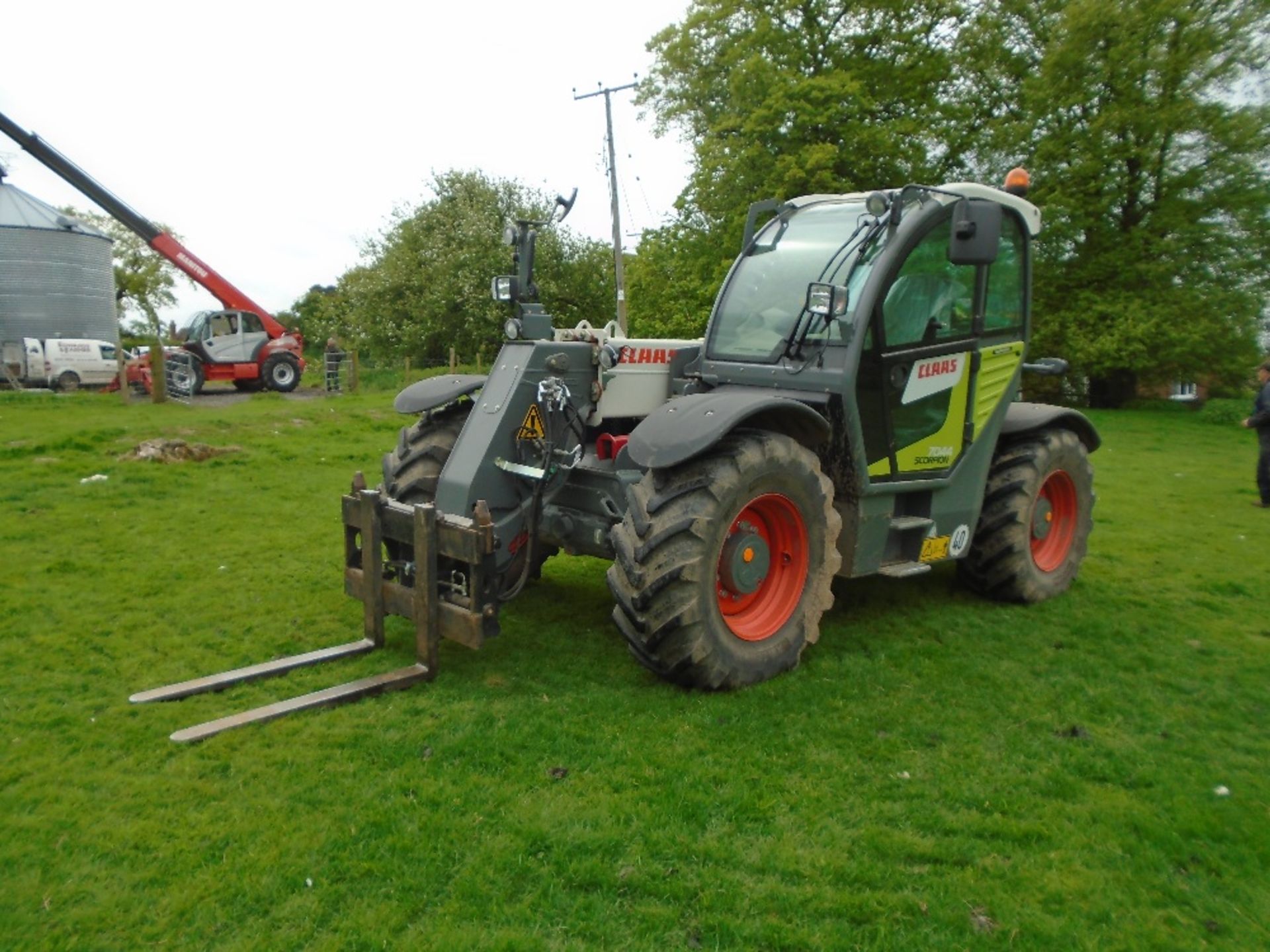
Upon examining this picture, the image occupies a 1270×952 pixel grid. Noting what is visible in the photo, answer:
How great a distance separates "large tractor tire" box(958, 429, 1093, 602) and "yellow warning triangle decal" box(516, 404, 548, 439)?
9.99 ft

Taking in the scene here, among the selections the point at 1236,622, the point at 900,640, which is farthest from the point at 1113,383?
the point at 900,640

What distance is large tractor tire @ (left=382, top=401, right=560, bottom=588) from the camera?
5.51m

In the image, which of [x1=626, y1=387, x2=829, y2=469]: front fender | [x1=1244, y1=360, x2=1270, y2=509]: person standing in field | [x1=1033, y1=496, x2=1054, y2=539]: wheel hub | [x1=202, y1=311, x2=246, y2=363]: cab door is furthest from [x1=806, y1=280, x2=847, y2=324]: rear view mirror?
[x1=202, y1=311, x2=246, y2=363]: cab door

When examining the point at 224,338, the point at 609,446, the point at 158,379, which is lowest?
the point at 609,446

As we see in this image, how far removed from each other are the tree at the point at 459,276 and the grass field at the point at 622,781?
24073 mm

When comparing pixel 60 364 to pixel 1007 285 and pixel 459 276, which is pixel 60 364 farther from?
pixel 1007 285

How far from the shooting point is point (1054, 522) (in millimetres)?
6938

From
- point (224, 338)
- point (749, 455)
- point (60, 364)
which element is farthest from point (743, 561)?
point (60, 364)

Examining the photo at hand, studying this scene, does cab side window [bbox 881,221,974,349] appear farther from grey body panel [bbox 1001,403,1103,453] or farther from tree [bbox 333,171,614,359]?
tree [bbox 333,171,614,359]

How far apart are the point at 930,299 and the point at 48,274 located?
3071 centimetres

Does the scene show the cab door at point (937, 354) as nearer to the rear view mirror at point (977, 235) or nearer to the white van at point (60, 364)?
the rear view mirror at point (977, 235)

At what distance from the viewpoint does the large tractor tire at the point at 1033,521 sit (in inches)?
246

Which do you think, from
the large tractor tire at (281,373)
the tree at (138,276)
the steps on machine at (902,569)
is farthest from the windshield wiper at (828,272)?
the tree at (138,276)

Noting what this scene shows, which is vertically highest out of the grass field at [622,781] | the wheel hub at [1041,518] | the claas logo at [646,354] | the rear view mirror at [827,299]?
the rear view mirror at [827,299]
